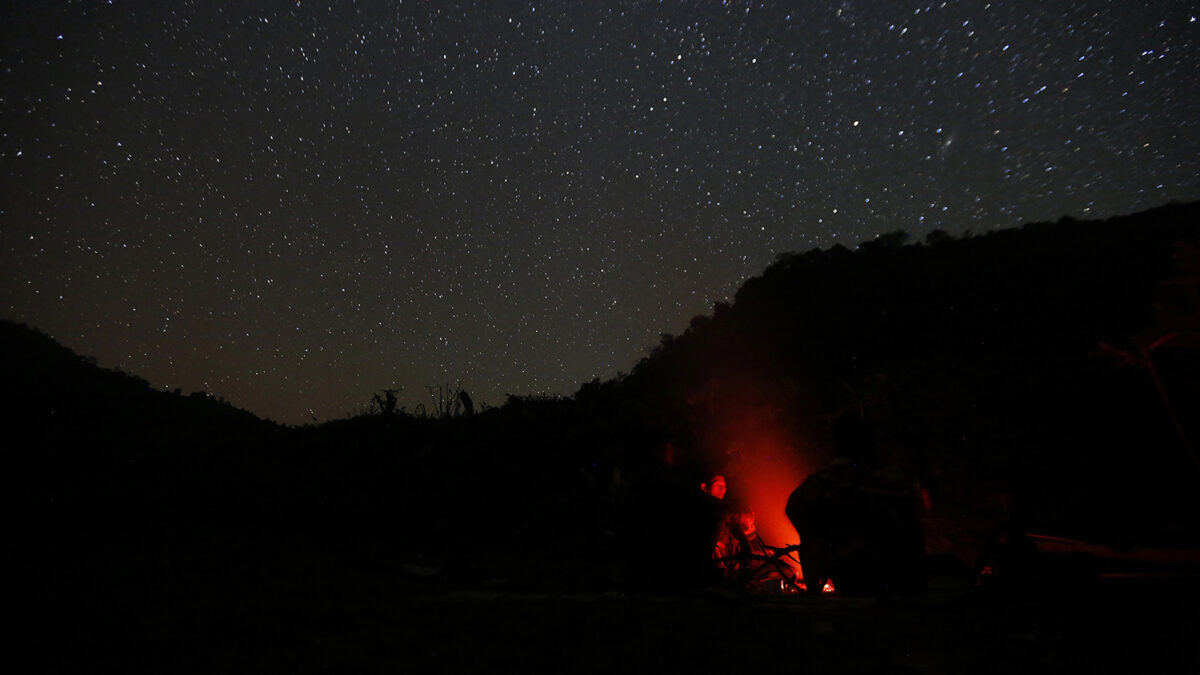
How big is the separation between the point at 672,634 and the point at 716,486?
5861 mm

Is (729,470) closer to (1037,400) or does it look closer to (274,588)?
(1037,400)

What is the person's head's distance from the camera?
977 cm

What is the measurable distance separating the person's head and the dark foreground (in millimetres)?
4266

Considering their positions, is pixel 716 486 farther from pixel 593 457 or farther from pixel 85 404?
pixel 85 404

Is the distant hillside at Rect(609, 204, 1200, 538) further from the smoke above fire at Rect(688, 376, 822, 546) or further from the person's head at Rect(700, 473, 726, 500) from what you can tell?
the person's head at Rect(700, 473, 726, 500)

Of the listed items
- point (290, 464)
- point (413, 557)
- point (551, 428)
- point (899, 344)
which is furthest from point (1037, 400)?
point (290, 464)

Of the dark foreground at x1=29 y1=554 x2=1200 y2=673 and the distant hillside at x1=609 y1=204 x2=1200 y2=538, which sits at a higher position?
the distant hillside at x1=609 y1=204 x2=1200 y2=538

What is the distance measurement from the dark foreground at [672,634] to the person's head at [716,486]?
4.27m

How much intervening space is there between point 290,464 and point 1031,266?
2504 centimetres

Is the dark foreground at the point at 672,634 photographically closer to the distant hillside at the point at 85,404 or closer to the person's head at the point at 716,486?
the person's head at the point at 716,486

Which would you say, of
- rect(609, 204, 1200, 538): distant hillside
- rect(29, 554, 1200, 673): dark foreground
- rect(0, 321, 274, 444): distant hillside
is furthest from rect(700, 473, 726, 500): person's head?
rect(0, 321, 274, 444): distant hillside

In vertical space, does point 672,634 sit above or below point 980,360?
below

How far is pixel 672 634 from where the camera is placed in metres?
4.16

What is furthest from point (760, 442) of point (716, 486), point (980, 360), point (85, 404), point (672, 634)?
point (85, 404)
